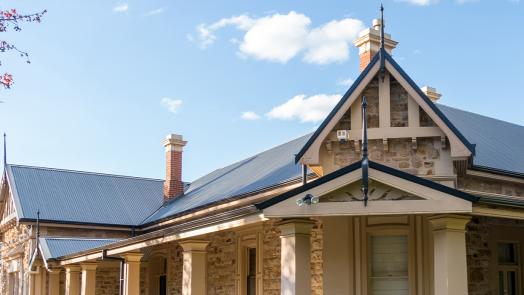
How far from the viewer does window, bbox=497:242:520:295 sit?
1362 centimetres

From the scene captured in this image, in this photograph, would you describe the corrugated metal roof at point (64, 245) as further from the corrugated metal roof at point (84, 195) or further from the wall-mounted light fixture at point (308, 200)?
the wall-mounted light fixture at point (308, 200)

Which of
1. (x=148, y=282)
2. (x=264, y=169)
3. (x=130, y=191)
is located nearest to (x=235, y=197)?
(x=264, y=169)

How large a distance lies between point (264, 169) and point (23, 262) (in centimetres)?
1097

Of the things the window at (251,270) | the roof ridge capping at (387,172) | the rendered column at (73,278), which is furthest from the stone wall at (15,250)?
the roof ridge capping at (387,172)

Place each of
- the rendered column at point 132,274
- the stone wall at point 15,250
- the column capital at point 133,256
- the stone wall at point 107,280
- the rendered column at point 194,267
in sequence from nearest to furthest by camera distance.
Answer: the rendered column at point 194,267, the rendered column at point 132,274, the column capital at point 133,256, the stone wall at point 107,280, the stone wall at point 15,250

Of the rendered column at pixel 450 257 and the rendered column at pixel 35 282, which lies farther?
the rendered column at pixel 35 282

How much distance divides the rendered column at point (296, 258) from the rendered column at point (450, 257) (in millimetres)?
1760

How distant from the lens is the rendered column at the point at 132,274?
15625mm

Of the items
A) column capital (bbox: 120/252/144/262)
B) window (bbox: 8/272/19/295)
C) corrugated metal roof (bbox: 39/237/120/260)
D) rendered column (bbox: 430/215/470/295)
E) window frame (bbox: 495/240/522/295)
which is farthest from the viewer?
window (bbox: 8/272/19/295)

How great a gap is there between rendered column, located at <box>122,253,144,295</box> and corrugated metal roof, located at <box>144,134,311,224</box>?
3233 millimetres

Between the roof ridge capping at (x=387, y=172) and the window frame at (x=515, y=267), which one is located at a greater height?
the roof ridge capping at (x=387, y=172)

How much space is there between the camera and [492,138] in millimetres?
17406

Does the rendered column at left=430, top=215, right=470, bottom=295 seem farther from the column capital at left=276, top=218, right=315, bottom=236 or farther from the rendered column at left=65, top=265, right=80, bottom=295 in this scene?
the rendered column at left=65, top=265, right=80, bottom=295

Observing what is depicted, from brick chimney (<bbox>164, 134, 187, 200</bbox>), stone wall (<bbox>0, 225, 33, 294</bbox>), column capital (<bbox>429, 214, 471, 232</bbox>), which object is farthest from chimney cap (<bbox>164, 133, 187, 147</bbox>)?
column capital (<bbox>429, 214, 471, 232</bbox>)
